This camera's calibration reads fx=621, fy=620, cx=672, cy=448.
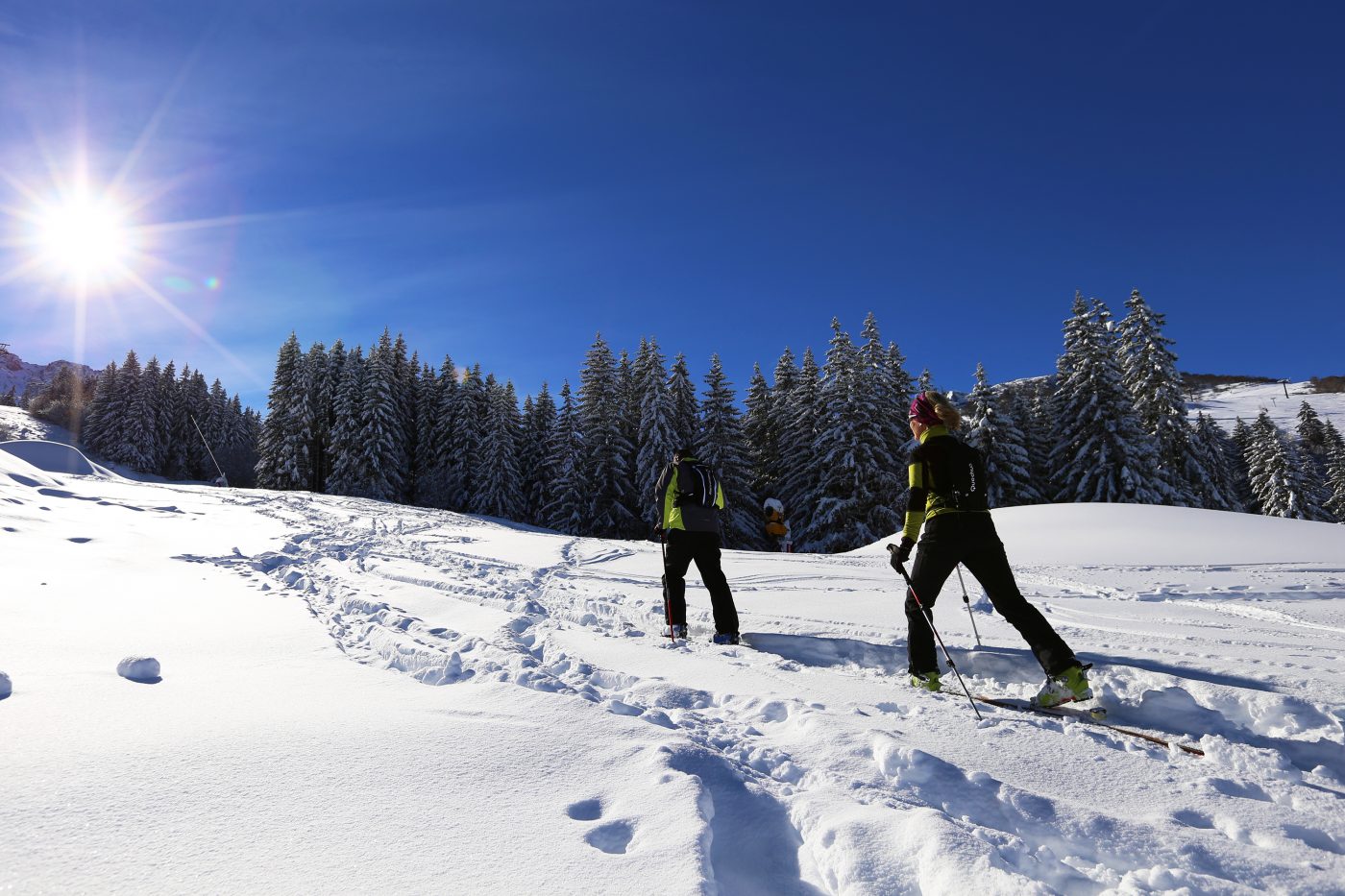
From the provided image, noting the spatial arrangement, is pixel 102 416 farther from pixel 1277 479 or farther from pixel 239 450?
pixel 1277 479

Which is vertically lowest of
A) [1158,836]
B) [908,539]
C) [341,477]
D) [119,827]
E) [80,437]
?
[1158,836]

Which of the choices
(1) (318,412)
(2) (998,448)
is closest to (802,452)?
(2) (998,448)

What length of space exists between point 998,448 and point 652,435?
655 inches

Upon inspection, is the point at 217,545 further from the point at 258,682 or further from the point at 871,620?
the point at 871,620

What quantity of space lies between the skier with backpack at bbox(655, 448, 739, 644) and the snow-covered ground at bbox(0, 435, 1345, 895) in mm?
341

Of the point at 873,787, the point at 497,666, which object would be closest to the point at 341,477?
the point at 497,666

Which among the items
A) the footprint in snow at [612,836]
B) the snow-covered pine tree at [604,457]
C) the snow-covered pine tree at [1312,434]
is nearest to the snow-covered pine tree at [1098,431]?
the snow-covered pine tree at [604,457]

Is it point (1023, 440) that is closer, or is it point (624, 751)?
point (624, 751)

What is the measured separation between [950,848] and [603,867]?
3.67ft

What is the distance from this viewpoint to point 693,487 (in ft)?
19.8

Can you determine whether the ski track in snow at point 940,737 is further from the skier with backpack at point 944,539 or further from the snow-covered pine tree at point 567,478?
the snow-covered pine tree at point 567,478

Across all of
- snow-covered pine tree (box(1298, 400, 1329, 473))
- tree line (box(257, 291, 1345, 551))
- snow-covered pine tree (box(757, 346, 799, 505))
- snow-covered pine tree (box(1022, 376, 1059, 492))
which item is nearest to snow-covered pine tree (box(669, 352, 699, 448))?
tree line (box(257, 291, 1345, 551))

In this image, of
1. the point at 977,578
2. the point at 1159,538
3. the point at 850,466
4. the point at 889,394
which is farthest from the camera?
the point at 889,394

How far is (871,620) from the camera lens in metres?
5.66
